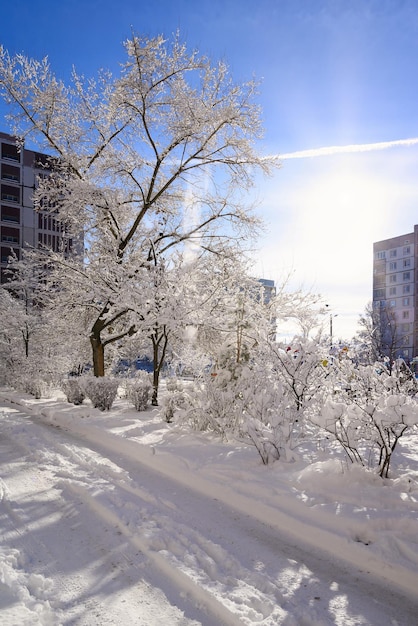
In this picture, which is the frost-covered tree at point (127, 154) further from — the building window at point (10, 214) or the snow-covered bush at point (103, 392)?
the building window at point (10, 214)

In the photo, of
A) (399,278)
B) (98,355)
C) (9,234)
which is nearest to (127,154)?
(98,355)

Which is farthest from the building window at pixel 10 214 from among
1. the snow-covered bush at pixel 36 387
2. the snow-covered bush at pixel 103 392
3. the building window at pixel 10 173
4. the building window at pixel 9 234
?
the snow-covered bush at pixel 103 392

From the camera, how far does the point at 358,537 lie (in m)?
3.61

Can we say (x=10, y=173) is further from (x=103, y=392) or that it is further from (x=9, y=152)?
(x=103, y=392)

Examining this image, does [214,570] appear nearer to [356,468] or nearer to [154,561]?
[154,561]

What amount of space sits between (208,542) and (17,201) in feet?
187

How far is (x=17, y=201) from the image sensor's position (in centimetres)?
5234

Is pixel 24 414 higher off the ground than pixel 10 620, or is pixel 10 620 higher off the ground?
pixel 10 620

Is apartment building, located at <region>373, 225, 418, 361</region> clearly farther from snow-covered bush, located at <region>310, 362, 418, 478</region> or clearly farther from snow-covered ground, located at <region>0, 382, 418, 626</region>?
snow-covered ground, located at <region>0, 382, 418, 626</region>

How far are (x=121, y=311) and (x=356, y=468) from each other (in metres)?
9.77

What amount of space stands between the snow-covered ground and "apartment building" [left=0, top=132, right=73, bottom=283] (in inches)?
1971

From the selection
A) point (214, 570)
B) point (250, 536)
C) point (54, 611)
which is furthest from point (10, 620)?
point (250, 536)

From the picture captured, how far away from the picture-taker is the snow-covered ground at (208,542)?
2.68m

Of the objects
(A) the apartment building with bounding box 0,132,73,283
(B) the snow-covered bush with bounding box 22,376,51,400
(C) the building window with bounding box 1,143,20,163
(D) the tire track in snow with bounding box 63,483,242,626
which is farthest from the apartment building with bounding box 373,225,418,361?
(D) the tire track in snow with bounding box 63,483,242,626
